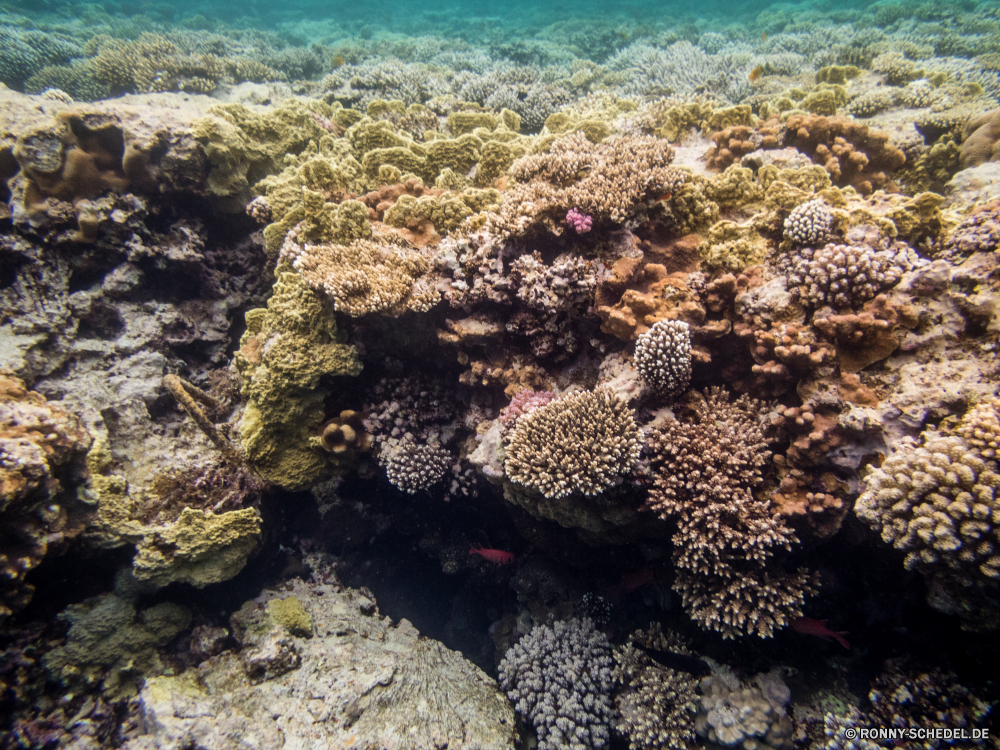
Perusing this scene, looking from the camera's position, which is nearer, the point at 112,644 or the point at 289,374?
the point at 112,644

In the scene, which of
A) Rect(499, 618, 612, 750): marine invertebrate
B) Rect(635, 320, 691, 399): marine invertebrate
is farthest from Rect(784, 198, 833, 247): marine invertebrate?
Rect(499, 618, 612, 750): marine invertebrate

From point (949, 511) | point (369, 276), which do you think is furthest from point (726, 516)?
point (369, 276)

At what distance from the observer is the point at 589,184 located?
3.62 metres

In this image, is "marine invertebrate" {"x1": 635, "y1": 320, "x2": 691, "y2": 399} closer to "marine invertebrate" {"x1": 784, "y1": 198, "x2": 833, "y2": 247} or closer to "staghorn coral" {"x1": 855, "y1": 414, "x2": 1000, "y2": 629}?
"marine invertebrate" {"x1": 784, "y1": 198, "x2": 833, "y2": 247}

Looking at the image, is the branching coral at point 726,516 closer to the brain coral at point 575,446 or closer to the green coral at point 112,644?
the brain coral at point 575,446

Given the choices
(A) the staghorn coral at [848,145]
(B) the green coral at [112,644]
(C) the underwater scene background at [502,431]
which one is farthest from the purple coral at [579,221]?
(B) the green coral at [112,644]

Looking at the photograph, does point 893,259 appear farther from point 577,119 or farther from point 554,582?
point 577,119

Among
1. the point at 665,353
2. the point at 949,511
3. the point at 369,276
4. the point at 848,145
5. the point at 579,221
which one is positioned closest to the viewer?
the point at 949,511

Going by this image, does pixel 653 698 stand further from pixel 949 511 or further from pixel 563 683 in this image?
pixel 949 511

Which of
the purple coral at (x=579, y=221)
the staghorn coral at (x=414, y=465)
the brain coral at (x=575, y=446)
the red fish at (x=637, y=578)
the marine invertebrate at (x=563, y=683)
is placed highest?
the purple coral at (x=579, y=221)

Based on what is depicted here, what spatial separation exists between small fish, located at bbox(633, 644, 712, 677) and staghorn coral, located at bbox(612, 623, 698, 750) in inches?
1.8

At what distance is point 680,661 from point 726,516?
6.33ft

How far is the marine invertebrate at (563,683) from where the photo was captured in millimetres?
4012

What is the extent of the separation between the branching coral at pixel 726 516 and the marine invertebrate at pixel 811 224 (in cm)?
131
